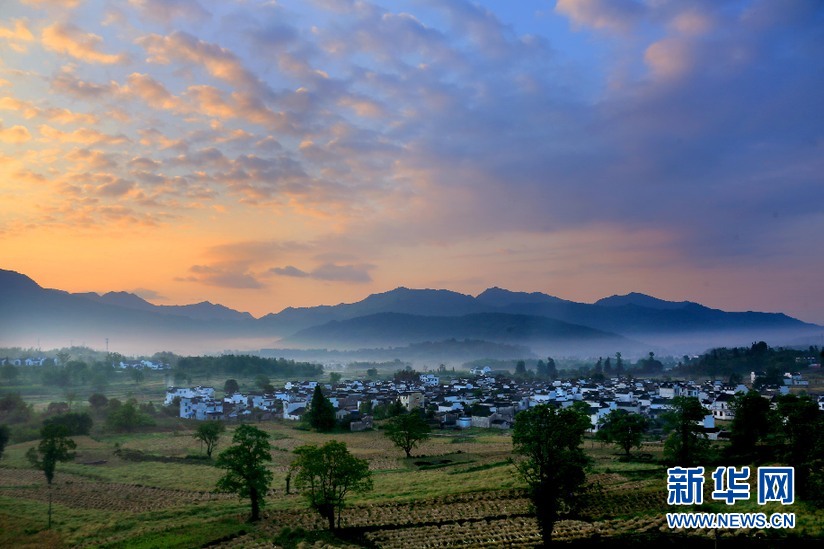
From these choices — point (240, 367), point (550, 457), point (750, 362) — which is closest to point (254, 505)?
point (550, 457)

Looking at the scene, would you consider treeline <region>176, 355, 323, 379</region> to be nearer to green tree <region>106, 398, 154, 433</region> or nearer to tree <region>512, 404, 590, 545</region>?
green tree <region>106, 398, 154, 433</region>

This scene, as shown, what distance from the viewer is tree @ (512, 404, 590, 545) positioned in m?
22.7

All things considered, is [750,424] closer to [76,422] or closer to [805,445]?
[805,445]

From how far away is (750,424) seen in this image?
41.3 m

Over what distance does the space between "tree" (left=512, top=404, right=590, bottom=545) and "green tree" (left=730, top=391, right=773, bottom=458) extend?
25.0 metres

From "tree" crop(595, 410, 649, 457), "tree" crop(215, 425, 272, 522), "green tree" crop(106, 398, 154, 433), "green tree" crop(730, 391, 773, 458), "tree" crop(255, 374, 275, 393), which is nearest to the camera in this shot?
"tree" crop(215, 425, 272, 522)

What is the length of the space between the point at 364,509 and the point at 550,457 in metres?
13.3

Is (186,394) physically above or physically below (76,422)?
below

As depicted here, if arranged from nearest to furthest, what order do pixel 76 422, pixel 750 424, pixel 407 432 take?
pixel 750 424 < pixel 407 432 < pixel 76 422

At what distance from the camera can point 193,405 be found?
8525 cm

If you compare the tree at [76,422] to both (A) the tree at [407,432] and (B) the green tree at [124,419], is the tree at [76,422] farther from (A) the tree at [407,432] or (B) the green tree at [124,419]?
(A) the tree at [407,432]

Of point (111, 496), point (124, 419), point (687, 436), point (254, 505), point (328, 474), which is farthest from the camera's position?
point (124, 419)

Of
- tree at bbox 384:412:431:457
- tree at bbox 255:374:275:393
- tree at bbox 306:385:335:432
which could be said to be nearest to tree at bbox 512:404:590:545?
tree at bbox 384:412:431:457

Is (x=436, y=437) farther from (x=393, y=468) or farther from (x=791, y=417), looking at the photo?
(x=791, y=417)
